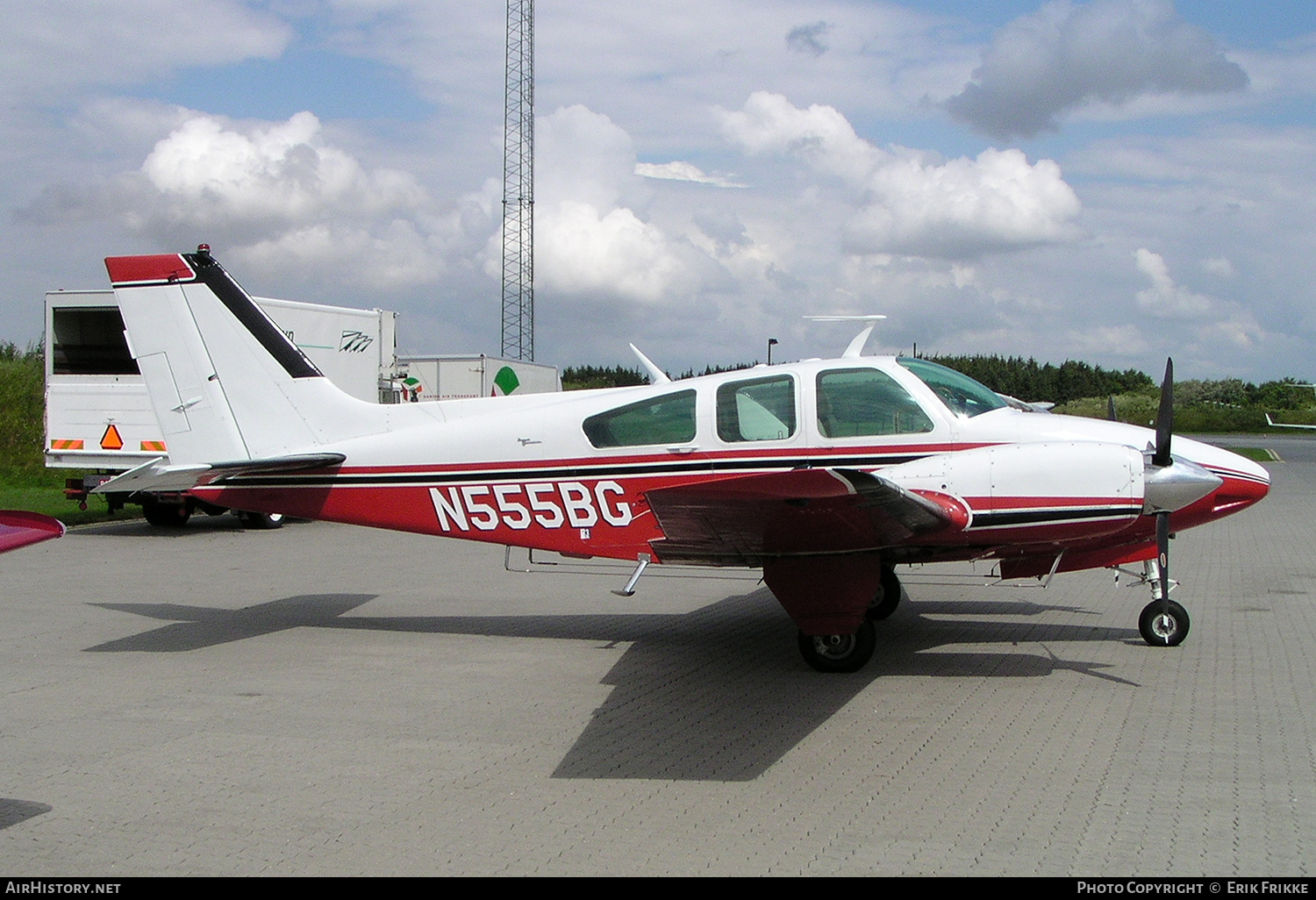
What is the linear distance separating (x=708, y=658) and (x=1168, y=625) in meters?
3.61

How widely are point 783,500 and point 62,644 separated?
20.5 ft

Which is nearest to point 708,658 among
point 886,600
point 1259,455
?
point 886,600

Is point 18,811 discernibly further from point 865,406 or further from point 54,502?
point 54,502

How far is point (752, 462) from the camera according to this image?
7648mm

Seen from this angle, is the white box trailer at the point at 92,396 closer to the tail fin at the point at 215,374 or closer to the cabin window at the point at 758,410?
the tail fin at the point at 215,374

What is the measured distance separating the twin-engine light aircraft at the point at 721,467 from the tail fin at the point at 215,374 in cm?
2

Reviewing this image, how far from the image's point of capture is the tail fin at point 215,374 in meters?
9.00

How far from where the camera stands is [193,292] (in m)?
9.14

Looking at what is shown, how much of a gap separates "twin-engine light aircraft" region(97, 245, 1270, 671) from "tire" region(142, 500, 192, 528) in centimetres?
908

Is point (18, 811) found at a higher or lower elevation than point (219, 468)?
lower

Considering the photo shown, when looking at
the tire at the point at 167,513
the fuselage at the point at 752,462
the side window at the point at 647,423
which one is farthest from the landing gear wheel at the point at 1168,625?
the tire at the point at 167,513

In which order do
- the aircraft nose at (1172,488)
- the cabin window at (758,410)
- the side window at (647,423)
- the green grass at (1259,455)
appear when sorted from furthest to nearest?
1. the green grass at (1259,455)
2. the side window at (647,423)
3. the cabin window at (758,410)
4. the aircraft nose at (1172,488)

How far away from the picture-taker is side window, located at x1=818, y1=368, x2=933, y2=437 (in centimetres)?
752

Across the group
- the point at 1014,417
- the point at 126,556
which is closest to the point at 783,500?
the point at 1014,417
